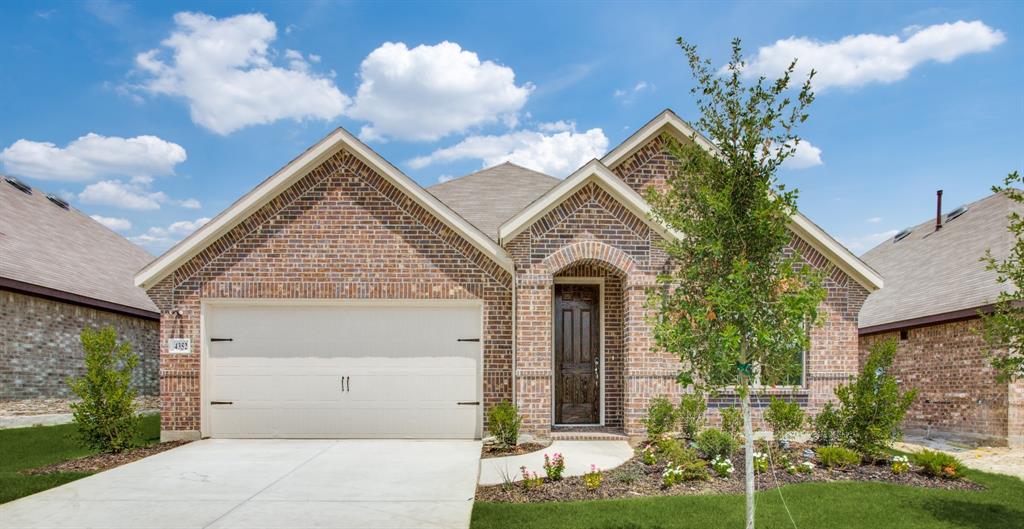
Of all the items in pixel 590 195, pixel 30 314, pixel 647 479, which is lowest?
pixel 647 479

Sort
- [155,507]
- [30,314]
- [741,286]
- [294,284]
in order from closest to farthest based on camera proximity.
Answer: [741,286], [155,507], [294,284], [30,314]

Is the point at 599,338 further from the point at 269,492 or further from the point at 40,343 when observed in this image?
the point at 40,343

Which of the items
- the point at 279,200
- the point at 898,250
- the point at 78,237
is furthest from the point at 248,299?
the point at 898,250

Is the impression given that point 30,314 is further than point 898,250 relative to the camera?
No

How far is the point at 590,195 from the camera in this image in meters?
11.5

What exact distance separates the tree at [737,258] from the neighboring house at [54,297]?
13.5 metres

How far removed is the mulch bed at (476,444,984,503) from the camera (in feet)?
26.6

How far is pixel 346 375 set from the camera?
1190cm

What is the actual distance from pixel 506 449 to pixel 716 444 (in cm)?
309

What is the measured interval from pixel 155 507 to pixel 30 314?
9.84 meters

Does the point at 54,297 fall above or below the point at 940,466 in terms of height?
above

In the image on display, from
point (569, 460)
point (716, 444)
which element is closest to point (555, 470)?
point (569, 460)

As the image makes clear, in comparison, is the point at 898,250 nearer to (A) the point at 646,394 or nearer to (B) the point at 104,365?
(A) the point at 646,394

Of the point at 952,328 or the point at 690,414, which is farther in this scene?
the point at 952,328
